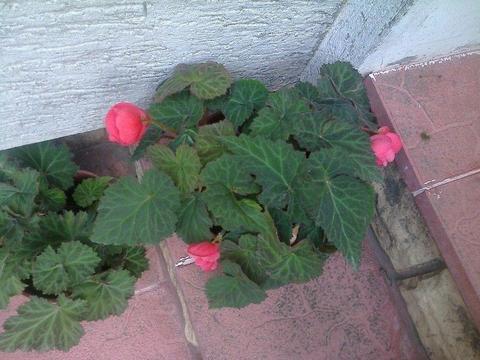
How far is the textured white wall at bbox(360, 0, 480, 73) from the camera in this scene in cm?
100

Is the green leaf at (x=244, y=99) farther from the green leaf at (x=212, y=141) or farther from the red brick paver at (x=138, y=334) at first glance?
the red brick paver at (x=138, y=334)

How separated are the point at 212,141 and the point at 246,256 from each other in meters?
0.24

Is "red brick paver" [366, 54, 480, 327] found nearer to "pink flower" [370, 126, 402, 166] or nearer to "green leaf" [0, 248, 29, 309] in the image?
"pink flower" [370, 126, 402, 166]

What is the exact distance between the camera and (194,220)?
0.96 m

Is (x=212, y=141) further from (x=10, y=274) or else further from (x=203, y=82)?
(x=10, y=274)

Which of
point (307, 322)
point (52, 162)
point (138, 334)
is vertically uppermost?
point (52, 162)

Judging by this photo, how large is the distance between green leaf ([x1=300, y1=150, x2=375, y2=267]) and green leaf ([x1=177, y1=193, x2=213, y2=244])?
0.20 m

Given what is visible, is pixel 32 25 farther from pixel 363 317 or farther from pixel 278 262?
pixel 363 317

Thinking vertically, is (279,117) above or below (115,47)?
below

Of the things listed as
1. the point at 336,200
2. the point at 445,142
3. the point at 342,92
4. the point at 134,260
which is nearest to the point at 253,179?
the point at 336,200

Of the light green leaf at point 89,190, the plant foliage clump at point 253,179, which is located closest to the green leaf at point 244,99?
the plant foliage clump at point 253,179

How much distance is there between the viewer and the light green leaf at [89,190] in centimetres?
117

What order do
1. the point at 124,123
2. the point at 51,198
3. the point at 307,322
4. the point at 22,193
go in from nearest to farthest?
the point at 124,123 < the point at 22,193 < the point at 51,198 < the point at 307,322

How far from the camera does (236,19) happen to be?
0.95 metres
